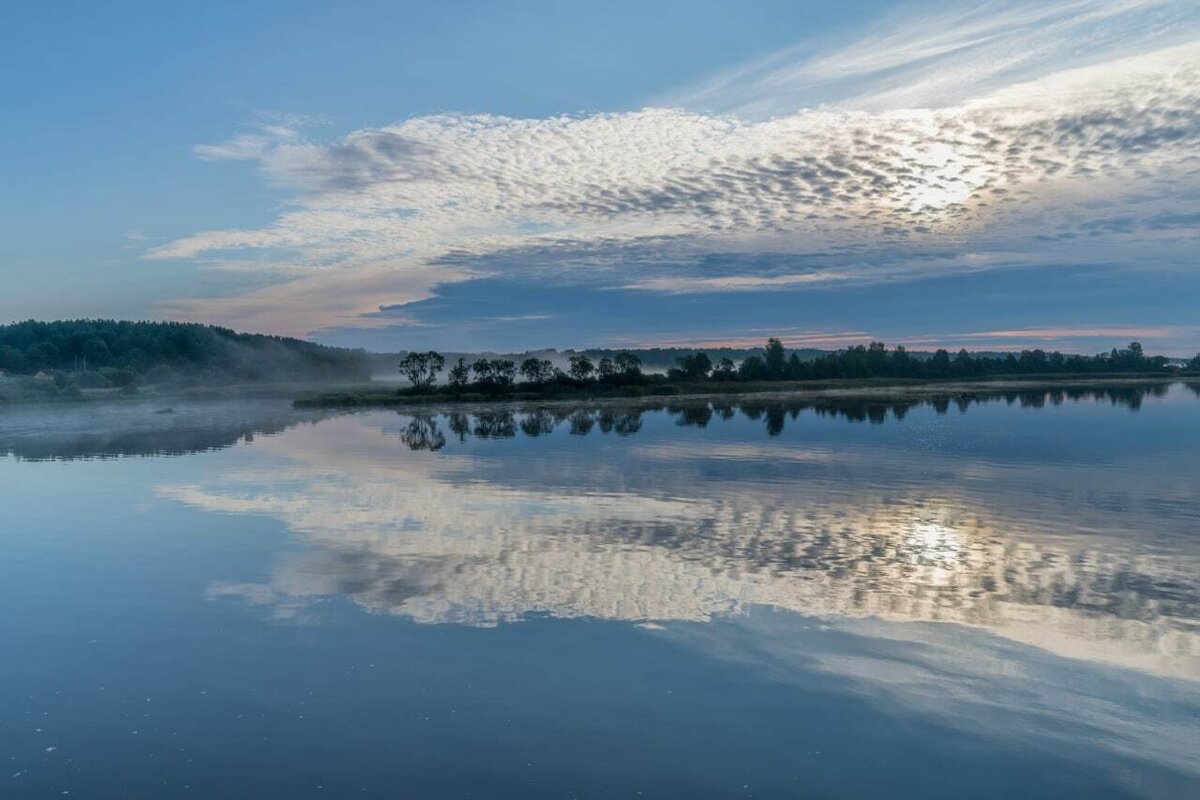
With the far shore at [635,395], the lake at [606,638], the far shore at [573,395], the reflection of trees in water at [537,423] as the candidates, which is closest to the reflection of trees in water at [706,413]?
the reflection of trees in water at [537,423]

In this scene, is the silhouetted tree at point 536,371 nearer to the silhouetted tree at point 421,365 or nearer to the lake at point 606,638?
the silhouetted tree at point 421,365

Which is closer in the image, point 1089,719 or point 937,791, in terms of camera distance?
point 937,791

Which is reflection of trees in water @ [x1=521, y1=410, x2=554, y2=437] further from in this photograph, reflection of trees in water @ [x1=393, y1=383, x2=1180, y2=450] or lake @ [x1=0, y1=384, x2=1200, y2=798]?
lake @ [x1=0, y1=384, x2=1200, y2=798]

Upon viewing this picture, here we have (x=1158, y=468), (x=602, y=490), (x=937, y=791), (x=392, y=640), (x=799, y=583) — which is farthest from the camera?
(x=1158, y=468)

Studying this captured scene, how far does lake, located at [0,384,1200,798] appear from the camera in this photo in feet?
37.4

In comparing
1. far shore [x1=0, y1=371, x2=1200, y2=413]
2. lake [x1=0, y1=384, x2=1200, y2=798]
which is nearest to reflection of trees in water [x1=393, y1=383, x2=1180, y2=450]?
far shore [x1=0, y1=371, x2=1200, y2=413]

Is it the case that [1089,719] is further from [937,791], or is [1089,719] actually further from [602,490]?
[602,490]

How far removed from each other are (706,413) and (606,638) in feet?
244

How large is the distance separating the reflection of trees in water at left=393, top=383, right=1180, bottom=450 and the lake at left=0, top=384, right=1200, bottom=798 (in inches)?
1161

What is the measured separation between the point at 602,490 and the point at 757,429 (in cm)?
3571

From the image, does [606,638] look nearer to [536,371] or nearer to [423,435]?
[423,435]

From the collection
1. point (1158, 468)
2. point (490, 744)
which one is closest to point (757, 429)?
point (1158, 468)

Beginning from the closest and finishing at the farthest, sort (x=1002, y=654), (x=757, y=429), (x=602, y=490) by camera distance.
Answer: (x=1002, y=654)
(x=602, y=490)
(x=757, y=429)

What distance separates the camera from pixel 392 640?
53.7ft
